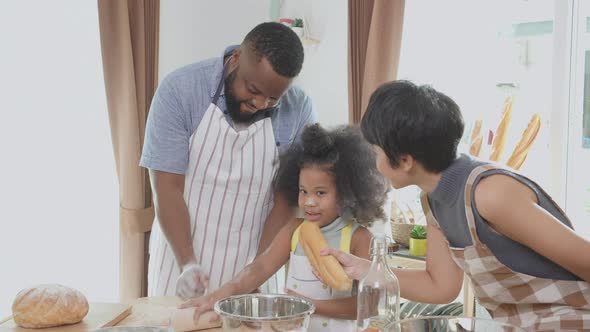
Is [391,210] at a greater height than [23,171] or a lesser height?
lesser

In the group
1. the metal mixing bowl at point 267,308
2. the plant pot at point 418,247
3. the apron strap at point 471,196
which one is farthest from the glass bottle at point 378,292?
the plant pot at point 418,247

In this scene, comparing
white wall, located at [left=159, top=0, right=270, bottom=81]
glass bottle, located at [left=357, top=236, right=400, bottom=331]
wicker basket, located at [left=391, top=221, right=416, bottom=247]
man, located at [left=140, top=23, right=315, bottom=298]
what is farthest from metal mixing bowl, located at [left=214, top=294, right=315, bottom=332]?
white wall, located at [left=159, top=0, right=270, bottom=81]

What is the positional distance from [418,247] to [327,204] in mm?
1137

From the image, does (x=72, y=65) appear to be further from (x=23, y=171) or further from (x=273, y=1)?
(x=273, y=1)

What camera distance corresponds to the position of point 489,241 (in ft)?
4.24

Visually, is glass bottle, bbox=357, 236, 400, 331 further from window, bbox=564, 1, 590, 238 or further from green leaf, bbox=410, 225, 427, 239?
window, bbox=564, 1, 590, 238

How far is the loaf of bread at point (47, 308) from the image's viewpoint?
1391mm

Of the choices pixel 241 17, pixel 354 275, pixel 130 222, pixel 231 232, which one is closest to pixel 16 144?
pixel 130 222

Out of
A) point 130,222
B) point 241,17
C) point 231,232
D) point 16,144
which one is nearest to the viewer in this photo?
point 231,232

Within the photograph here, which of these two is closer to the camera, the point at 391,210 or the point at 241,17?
the point at 391,210

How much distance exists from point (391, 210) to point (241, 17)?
4.18ft

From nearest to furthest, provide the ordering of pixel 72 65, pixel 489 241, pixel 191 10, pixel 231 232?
pixel 489 241
pixel 231 232
pixel 72 65
pixel 191 10

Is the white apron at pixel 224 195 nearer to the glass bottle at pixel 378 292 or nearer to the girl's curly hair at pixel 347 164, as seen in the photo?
the girl's curly hair at pixel 347 164

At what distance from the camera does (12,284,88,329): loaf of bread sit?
1.39m
